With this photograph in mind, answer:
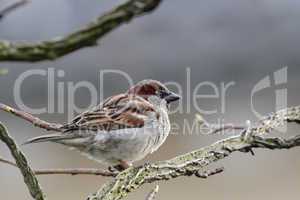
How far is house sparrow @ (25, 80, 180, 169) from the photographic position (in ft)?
8.84

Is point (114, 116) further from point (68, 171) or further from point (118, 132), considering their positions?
point (68, 171)

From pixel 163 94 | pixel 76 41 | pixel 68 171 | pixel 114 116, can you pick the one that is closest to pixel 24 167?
pixel 68 171

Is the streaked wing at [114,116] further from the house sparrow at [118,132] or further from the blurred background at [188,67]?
the blurred background at [188,67]

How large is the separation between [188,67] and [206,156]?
592 centimetres

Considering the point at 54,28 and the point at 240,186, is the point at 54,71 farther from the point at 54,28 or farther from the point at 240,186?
the point at 240,186

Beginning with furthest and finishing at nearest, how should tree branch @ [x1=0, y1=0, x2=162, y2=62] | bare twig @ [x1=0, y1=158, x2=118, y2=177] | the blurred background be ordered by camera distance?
the blurred background, bare twig @ [x1=0, y1=158, x2=118, y2=177], tree branch @ [x1=0, y1=0, x2=162, y2=62]

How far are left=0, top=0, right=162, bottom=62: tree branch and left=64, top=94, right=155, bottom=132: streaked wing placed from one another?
1.84m

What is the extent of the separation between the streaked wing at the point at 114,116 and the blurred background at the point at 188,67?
2.73m

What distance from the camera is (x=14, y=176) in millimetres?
7059

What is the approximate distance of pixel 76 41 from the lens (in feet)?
2.62

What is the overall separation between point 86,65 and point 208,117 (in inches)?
70.6

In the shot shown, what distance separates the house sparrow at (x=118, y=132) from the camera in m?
2.69

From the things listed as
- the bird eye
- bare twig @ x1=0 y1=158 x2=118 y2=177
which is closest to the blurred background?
the bird eye

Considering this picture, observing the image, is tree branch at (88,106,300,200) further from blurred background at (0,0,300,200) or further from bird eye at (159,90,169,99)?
blurred background at (0,0,300,200)
